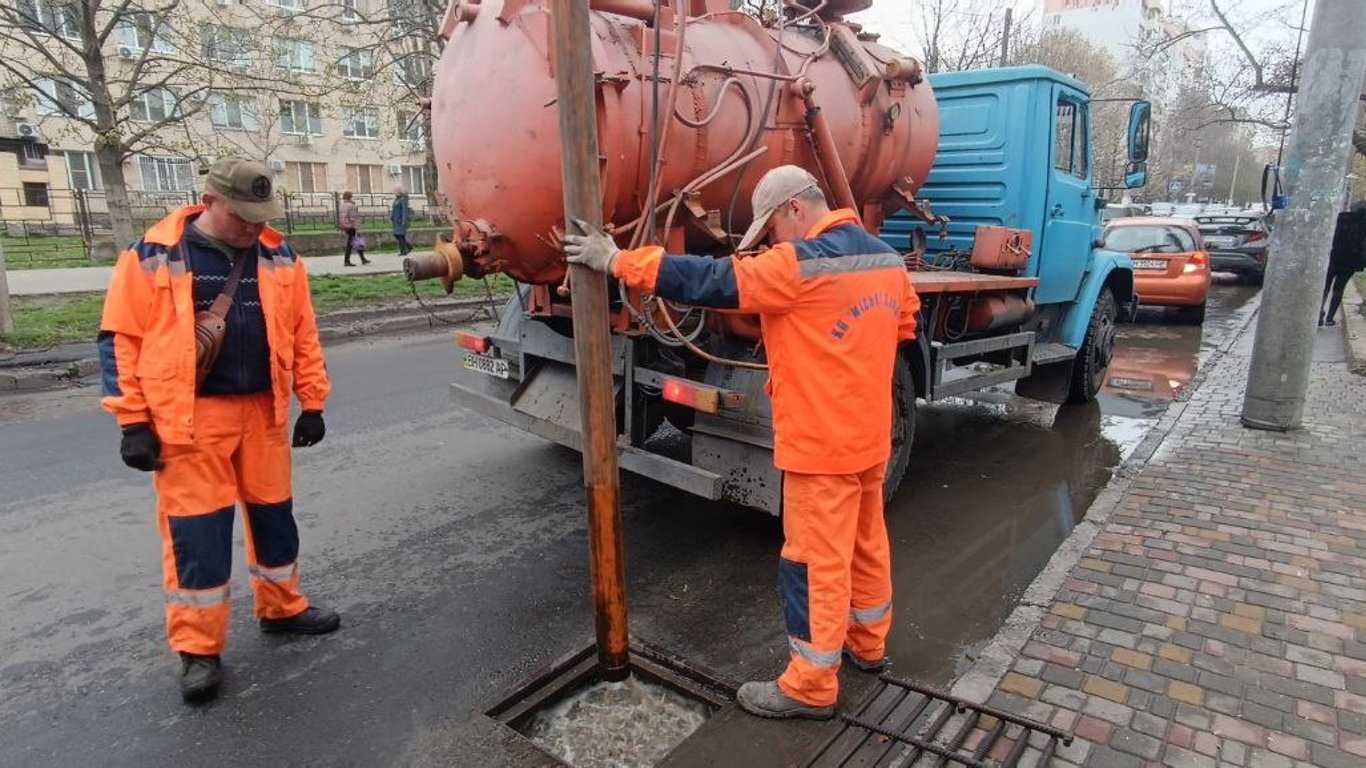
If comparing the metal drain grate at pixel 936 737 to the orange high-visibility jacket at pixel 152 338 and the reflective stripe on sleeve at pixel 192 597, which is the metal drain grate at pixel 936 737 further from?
the orange high-visibility jacket at pixel 152 338

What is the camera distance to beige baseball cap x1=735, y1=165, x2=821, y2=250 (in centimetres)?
277

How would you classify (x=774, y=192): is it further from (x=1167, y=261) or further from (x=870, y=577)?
(x=1167, y=261)

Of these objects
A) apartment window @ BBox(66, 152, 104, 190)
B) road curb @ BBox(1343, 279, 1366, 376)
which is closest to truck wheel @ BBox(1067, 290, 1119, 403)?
road curb @ BBox(1343, 279, 1366, 376)

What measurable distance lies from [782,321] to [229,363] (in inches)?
76.3

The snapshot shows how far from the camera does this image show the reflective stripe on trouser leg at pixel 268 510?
3088 mm

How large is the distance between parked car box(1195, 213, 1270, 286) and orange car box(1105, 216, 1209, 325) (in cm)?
493

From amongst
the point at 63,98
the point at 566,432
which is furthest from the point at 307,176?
the point at 566,432

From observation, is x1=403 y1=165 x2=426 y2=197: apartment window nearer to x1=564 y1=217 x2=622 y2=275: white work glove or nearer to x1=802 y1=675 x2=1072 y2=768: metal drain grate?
x1=564 y1=217 x2=622 y2=275: white work glove

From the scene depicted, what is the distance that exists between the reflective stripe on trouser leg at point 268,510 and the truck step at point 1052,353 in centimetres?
524

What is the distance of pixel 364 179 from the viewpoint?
125 feet

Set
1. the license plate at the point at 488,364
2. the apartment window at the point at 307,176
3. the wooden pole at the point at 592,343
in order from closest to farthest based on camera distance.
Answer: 1. the wooden pole at the point at 592,343
2. the license plate at the point at 488,364
3. the apartment window at the point at 307,176

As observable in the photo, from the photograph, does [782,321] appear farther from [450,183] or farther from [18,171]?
[18,171]

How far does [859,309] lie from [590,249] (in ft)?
2.88

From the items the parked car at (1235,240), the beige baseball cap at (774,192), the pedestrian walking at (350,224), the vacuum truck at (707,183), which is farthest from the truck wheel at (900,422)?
the parked car at (1235,240)
